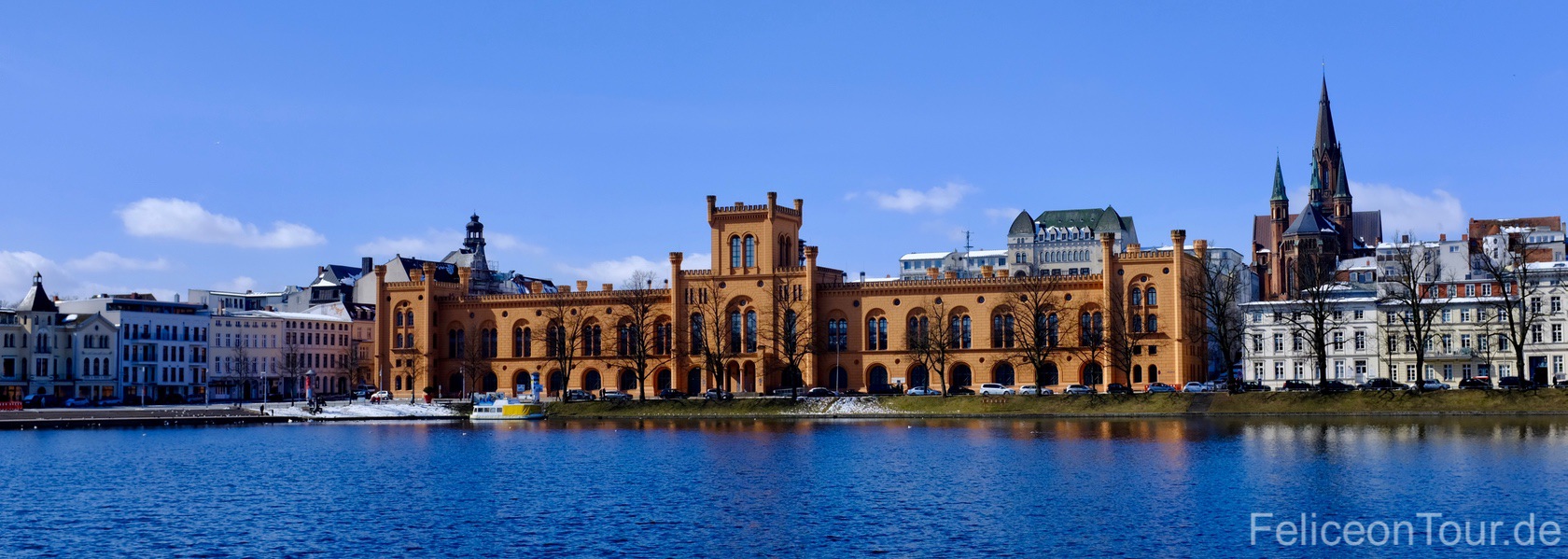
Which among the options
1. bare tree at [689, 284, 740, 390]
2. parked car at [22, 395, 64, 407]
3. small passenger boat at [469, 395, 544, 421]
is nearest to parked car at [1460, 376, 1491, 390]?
bare tree at [689, 284, 740, 390]

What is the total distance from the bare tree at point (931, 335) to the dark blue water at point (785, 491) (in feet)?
123

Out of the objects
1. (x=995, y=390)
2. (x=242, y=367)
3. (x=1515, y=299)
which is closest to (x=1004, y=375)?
(x=995, y=390)

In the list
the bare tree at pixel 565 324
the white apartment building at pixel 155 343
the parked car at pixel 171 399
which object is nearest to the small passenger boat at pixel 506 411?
the bare tree at pixel 565 324

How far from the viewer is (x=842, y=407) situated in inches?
4904

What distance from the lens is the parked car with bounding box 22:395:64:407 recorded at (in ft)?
450

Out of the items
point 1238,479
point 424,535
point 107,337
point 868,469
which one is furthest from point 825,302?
point 424,535

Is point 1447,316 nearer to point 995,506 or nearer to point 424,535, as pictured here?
point 995,506

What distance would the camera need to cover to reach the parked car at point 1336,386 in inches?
4309

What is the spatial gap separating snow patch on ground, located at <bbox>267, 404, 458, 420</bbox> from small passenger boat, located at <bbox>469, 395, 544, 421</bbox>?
3.42 m

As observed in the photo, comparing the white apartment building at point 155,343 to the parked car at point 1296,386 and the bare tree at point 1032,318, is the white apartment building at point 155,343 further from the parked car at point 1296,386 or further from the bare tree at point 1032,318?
the parked car at point 1296,386

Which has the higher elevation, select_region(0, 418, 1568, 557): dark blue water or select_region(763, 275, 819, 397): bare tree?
select_region(763, 275, 819, 397): bare tree

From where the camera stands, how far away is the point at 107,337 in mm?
147000

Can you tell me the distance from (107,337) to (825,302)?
208 feet

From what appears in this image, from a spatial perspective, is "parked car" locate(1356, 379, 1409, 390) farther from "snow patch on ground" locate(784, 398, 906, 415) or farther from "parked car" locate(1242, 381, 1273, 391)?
"snow patch on ground" locate(784, 398, 906, 415)
